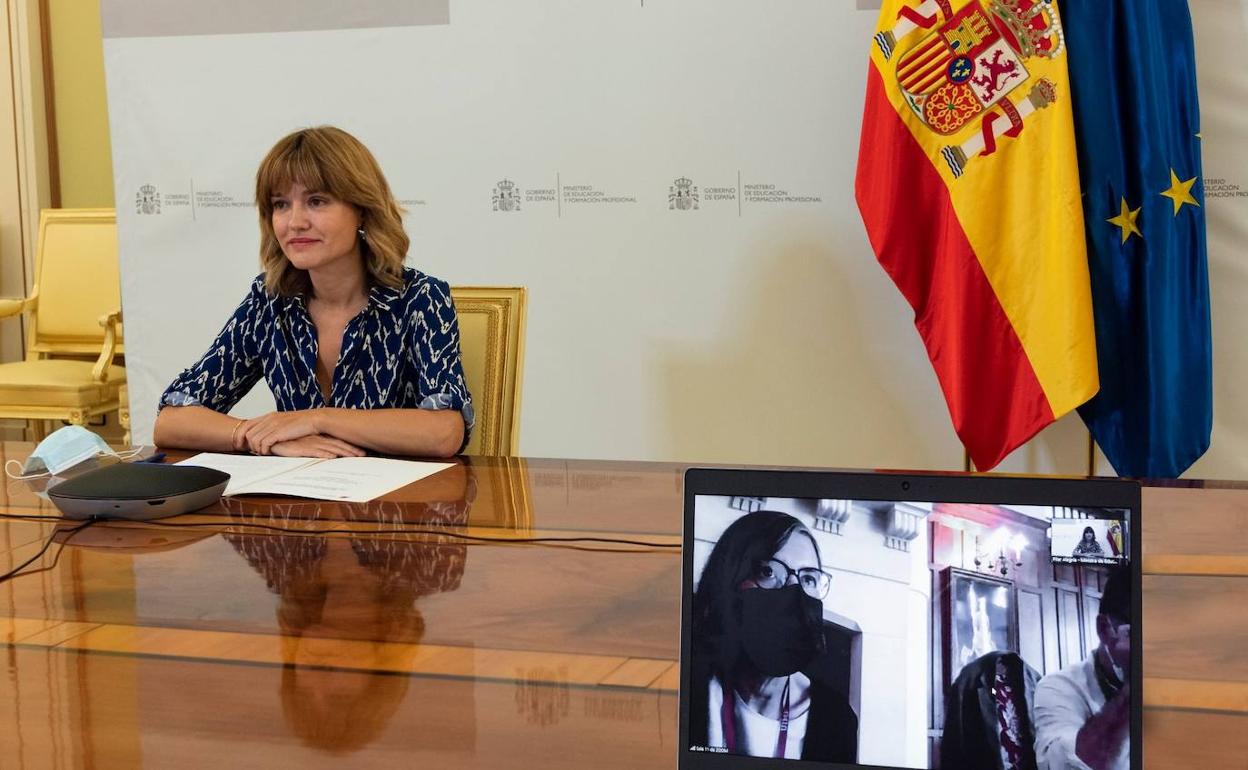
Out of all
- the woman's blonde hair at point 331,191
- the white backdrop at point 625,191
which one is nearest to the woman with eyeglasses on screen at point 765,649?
the woman's blonde hair at point 331,191

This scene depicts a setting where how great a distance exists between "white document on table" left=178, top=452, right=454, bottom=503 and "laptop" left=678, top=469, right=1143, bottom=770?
873 millimetres

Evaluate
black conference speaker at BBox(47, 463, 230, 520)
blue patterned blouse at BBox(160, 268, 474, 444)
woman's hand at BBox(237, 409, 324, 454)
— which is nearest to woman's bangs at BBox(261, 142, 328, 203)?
blue patterned blouse at BBox(160, 268, 474, 444)

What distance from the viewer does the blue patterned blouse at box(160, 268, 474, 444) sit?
212 cm

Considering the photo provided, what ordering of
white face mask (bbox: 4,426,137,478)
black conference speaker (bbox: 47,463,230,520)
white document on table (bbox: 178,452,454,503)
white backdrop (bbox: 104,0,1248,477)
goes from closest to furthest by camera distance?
1. black conference speaker (bbox: 47,463,230,520)
2. white document on table (bbox: 178,452,454,503)
3. white face mask (bbox: 4,426,137,478)
4. white backdrop (bbox: 104,0,1248,477)

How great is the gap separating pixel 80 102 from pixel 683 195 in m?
3.20

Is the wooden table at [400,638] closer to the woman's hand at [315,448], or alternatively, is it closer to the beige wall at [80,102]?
the woman's hand at [315,448]

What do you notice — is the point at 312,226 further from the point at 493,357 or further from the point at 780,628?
the point at 780,628

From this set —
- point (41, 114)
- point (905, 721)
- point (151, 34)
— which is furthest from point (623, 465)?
point (41, 114)

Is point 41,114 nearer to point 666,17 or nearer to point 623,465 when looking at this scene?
point 666,17

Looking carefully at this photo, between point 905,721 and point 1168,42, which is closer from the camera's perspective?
point 905,721

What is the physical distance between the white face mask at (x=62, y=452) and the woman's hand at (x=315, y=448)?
27 cm

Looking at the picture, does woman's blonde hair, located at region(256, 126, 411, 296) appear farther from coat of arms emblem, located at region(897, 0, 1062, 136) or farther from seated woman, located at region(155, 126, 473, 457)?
coat of arms emblem, located at region(897, 0, 1062, 136)

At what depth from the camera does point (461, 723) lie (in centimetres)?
82

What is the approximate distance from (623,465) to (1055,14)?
5.62 ft
